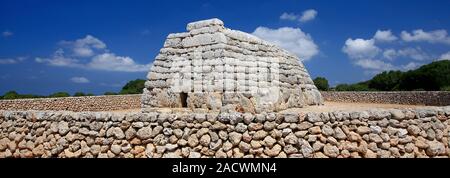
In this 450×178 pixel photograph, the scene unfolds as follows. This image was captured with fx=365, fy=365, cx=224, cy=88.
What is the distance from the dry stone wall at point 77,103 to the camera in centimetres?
1608

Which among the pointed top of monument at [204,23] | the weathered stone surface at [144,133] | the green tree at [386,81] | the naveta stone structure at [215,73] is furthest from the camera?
the green tree at [386,81]

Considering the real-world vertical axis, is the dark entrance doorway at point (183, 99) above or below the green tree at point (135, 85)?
below

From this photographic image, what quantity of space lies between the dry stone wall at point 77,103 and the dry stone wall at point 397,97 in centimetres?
1551

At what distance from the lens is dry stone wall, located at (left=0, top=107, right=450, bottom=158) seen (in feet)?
18.9

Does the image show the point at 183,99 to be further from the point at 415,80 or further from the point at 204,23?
the point at 415,80

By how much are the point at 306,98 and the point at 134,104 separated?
516 inches

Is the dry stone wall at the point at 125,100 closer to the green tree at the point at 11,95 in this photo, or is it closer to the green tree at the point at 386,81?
the green tree at the point at 11,95

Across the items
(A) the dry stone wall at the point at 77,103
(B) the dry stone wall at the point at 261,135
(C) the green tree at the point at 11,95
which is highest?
(C) the green tree at the point at 11,95

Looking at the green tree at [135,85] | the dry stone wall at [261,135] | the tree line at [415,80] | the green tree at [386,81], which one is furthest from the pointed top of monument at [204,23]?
the green tree at [386,81]

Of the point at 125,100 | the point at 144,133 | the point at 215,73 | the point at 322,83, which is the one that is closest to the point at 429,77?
the point at 322,83

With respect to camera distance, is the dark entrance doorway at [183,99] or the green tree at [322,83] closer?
A: the dark entrance doorway at [183,99]

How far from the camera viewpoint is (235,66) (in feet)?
33.2

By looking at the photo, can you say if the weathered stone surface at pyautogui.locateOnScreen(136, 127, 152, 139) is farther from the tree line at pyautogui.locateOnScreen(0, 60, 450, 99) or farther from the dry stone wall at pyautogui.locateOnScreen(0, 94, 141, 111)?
the tree line at pyautogui.locateOnScreen(0, 60, 450, 99)
